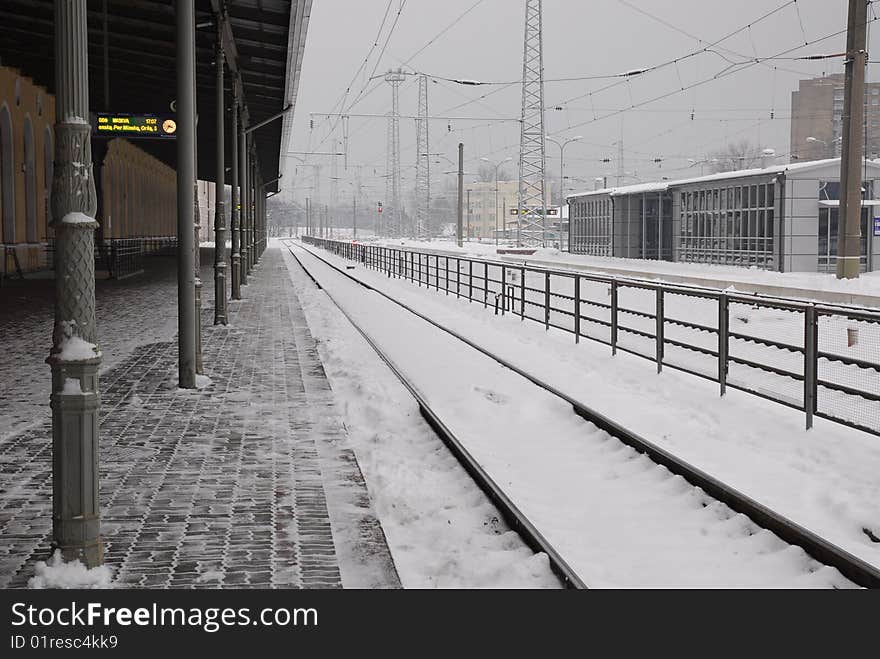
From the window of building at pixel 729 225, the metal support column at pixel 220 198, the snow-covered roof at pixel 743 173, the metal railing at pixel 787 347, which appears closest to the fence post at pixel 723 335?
the metal railing at pixel 787 347

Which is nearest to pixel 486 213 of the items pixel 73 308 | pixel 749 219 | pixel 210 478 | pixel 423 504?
pixel 749 219

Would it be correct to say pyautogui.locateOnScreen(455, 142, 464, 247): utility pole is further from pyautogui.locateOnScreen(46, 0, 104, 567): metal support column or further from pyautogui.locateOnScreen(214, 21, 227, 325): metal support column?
pyautogui.locateOnScreen(46, 0, 104, 567): metal support column

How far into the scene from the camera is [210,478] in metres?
7.40

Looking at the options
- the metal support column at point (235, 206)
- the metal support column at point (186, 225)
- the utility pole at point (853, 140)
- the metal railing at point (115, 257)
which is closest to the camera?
the metal support column at point (186, 225)

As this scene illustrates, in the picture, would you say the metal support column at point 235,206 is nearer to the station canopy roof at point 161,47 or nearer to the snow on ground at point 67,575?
the station canopy roof at point 161,47

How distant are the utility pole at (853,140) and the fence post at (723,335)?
47.0 ft

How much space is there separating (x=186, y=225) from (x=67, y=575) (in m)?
6.70

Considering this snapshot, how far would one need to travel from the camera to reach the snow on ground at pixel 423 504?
18.5 feet

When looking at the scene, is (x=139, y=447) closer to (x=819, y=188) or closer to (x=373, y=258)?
(x=819, y=188)

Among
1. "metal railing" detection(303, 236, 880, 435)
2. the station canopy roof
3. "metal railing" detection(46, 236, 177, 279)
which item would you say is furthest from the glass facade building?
"metal railing" detection(46, 236, 177, 279)

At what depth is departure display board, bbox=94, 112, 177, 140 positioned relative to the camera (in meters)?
19.4

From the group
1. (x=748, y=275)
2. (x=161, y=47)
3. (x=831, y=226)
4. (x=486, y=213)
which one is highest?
(x=486, y=213)

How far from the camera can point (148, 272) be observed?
3981 cm

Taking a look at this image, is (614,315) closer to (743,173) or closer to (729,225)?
(743,173)
